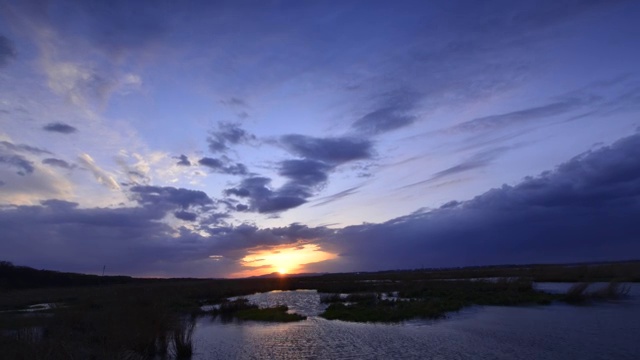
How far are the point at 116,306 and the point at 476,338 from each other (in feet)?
59.1

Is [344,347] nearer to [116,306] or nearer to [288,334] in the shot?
[288,334]

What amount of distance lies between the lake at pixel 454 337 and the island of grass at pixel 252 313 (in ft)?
5.27

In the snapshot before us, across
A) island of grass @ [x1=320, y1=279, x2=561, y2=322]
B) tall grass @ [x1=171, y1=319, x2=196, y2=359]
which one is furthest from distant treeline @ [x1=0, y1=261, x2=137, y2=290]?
tall grass @ [x1=171, y1=319, x2=196, y2=359]

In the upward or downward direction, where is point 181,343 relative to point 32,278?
downward

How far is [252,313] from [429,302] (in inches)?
591

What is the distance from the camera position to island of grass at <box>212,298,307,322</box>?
3691 cm

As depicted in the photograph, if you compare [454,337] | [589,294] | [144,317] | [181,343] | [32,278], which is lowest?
[454,337]

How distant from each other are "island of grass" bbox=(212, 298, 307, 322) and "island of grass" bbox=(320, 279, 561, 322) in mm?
3141

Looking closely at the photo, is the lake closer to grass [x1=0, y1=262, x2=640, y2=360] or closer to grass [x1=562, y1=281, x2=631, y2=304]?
grass [x1=0, y1=262, x2=640, y2=360]

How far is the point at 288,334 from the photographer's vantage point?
2944 cm

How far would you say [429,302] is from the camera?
1559 inches

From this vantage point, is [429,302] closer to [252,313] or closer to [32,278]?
[252,313]

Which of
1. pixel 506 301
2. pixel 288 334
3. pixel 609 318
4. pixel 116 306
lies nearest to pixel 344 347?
pixel 288 334

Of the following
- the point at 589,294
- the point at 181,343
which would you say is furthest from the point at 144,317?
the point at 589,294
